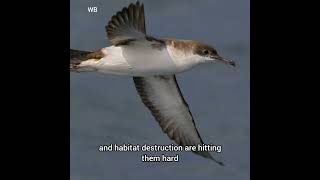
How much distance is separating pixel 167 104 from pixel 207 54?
160 centimetres

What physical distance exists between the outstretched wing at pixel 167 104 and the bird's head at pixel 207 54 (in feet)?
4.04

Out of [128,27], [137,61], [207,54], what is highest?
[128,27]

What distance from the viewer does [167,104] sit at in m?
11.3

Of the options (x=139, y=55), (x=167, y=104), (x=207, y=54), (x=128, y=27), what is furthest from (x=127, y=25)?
(x=167, y=104)

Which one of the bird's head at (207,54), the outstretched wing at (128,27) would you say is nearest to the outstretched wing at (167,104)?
the bird's head at (207,54)

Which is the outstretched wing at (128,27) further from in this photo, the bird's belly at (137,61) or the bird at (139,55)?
the bird's belly at (137,61)

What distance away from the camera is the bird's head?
10.0 m

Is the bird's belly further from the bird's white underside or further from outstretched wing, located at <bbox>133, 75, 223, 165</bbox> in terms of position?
outstretched wing, located at <bbox>133, 75, 223, 165</bbox>

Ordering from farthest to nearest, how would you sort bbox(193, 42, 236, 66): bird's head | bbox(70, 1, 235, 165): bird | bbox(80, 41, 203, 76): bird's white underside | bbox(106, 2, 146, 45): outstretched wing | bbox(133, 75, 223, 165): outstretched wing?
1. bbox(133, 75, 223, 165): outstretched wing
2. bbox(193, 42, 236, 66): bird's head
3. bbox(80, 41, 203, 76): bird's white underside
4. bbox(70, 1, 235, 165): bird
5. bbox(106, 2, 146, 45): outstretched wing

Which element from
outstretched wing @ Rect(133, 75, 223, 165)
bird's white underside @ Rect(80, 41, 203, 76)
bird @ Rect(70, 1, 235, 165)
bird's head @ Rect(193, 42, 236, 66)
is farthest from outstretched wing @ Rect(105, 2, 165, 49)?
outstretched wing @ Rect(133, 75, 223, 165)

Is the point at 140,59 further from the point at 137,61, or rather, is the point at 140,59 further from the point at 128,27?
the point at 128,27

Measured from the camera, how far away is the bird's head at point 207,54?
1001 cm

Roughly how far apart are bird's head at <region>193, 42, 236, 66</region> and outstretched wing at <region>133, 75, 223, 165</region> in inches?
48.5

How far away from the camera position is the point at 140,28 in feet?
30.7
